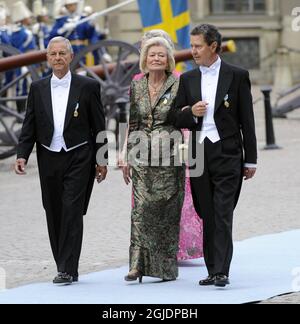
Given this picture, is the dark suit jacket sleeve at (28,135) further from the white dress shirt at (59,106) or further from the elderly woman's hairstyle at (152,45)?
the elderly woman's hairstyle at (152,45)

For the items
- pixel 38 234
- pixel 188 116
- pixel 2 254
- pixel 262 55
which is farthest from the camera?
pixel 262 55

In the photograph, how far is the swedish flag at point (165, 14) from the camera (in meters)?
18.1

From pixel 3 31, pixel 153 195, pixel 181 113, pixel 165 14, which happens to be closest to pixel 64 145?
pixel 153 195

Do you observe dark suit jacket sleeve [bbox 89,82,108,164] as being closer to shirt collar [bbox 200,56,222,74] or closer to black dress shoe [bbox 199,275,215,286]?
shirt collar [bbox 200,56,222,74]

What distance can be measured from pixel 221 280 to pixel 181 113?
986 millimetres

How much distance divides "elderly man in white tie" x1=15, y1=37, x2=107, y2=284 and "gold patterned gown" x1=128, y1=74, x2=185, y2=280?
259 millimetres

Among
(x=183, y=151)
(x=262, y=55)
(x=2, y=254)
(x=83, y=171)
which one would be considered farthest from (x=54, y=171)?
(x=262, y=55)

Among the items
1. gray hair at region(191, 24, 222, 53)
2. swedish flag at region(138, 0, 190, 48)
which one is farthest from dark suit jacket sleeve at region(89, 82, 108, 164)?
swedish flag at region(138, 0, 190, 48)

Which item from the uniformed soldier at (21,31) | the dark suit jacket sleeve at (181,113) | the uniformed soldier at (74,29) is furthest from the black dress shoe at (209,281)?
the uniformed soldier at (74,29)

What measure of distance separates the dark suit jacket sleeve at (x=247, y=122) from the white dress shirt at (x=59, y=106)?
101cm

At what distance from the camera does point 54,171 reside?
8836mm

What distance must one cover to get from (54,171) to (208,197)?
0.95 meters

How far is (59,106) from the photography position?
29.2 ft
